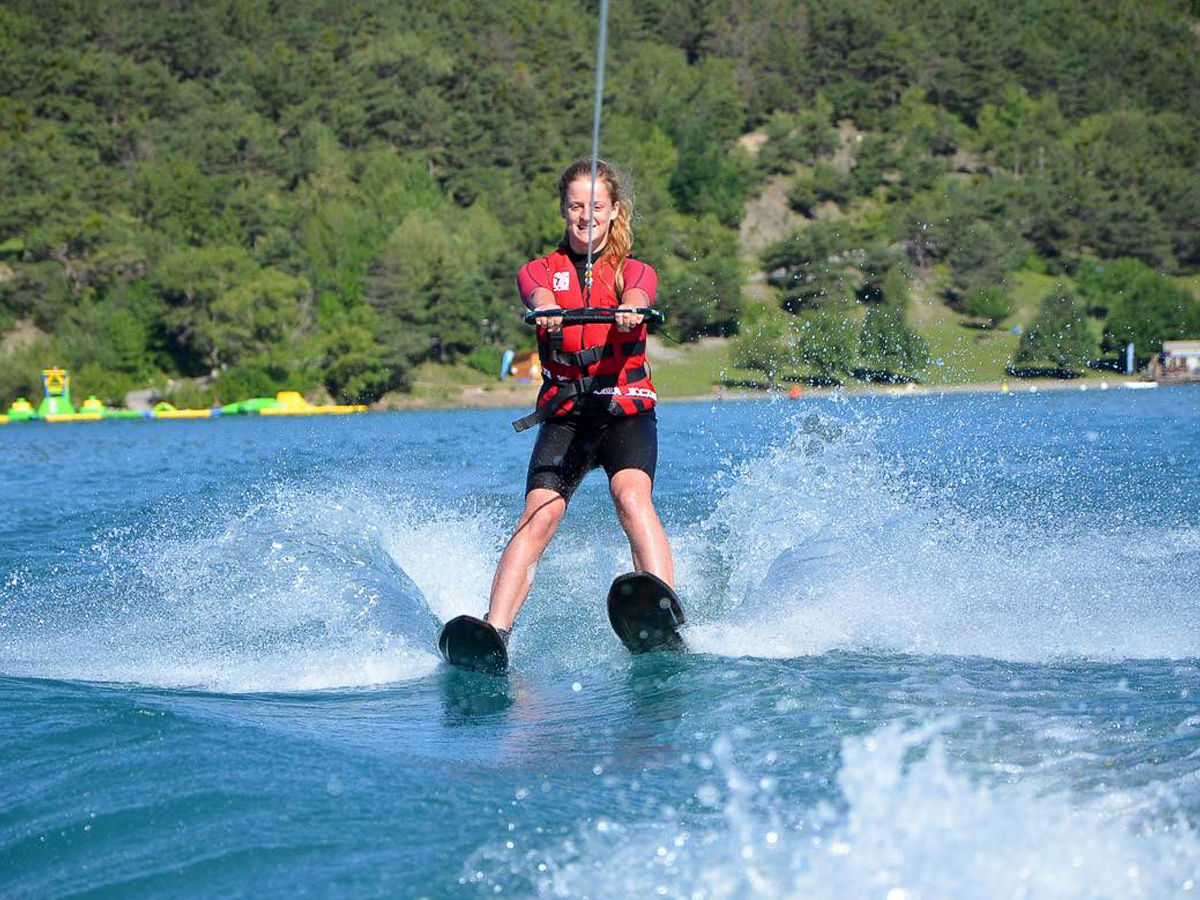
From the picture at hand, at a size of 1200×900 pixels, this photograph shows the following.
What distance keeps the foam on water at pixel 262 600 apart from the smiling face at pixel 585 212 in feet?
4.36

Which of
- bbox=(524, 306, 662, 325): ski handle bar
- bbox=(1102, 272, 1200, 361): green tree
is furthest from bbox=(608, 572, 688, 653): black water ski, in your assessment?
bbox=(1102, 272, 1200, 361): green tree

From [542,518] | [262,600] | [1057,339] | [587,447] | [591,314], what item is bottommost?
[262,600]

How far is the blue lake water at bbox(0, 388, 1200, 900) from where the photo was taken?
236cm

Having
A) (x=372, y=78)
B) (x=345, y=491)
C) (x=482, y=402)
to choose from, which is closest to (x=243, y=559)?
(x=345, y=491)

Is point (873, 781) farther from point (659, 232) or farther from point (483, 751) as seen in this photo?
point (659, 232)

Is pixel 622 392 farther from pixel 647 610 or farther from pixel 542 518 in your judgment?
pixel 647 610

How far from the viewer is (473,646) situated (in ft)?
13.3

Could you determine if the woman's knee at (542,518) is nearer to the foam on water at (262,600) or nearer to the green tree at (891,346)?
the foam on water at (262,600)

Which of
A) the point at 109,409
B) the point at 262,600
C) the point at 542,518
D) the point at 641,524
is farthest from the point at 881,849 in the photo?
the point at 109,409

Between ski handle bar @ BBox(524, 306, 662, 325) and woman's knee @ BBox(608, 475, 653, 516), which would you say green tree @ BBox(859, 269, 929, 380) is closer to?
woman's knee @ BBox(608, 475, 653, 516)

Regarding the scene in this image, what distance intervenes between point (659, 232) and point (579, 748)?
194 ft

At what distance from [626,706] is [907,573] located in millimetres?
1716

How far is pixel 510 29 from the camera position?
9344cm

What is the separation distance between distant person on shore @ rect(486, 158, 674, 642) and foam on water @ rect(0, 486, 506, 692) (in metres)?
0.59
